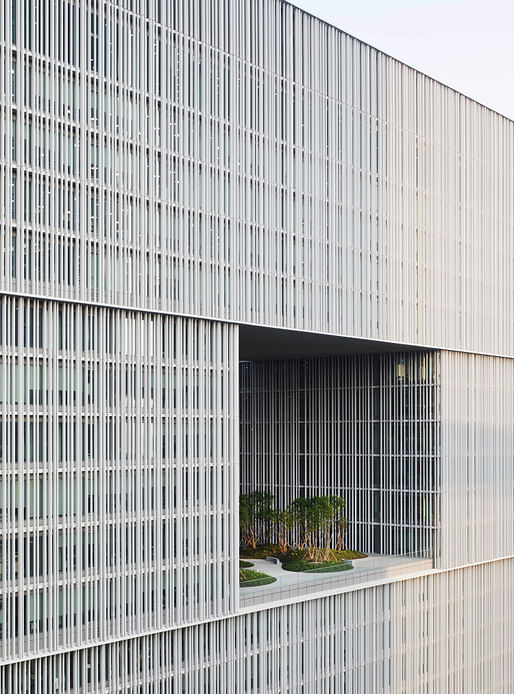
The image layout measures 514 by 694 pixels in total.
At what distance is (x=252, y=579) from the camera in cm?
2231

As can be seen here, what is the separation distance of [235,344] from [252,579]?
18.4ft

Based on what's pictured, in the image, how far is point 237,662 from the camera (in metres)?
20.6

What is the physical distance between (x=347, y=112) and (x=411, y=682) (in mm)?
15114

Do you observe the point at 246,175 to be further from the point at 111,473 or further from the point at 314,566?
the point at 314,566

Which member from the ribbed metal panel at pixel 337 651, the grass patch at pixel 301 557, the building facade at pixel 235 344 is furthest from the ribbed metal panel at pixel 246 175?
the ribbed metal panel at pixel 337 651

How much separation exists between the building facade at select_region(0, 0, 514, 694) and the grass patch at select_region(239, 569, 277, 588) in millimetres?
683

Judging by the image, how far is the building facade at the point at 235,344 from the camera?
17.1 m

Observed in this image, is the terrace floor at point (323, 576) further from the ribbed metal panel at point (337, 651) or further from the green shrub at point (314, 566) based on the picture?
the ribbed metal panel at point (337, 651)

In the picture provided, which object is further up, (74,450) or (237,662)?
(74,450)

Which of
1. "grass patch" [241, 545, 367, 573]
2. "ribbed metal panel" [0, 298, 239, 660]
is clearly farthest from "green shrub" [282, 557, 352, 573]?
"ribbed metal panel" [0, 298, 239, 660]

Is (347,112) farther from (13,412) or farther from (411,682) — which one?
(411,682)

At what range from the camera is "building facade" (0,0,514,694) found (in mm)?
17062

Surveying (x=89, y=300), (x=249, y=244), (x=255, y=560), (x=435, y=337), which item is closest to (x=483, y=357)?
(x=435, y=337)

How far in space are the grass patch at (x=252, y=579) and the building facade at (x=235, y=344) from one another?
2.24ft
